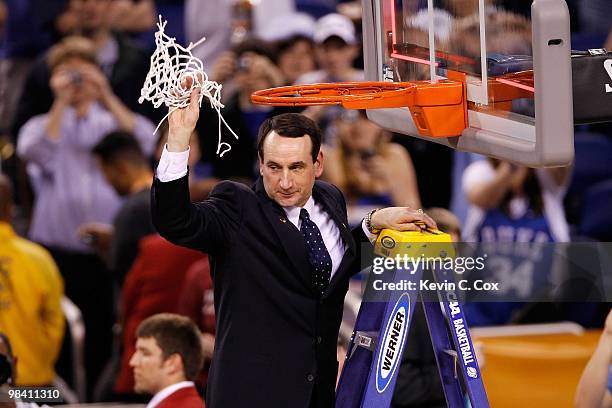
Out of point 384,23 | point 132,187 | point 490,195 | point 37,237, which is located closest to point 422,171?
point 490,195

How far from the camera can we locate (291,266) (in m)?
4.89

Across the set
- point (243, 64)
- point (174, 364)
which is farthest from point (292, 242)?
point (243, 64)

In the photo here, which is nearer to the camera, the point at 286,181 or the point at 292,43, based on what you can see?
the point at 286,181

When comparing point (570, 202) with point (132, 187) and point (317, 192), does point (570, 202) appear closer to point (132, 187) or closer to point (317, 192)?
point (132, 187)

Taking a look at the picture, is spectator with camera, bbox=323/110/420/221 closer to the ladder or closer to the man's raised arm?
the ladder

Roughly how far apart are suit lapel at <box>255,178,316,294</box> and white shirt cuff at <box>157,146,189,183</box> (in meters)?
0.44

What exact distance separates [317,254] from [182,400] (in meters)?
1.16

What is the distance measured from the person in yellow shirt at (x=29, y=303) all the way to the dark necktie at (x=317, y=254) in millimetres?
3201

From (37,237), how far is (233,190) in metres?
4.68

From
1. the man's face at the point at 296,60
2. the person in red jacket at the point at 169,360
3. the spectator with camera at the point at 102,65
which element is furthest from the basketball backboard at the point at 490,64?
the spectator with camera at the point at 102,65

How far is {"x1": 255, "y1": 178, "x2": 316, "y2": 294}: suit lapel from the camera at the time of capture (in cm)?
488

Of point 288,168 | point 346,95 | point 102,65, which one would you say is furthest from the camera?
point 102,65

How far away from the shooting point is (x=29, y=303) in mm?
7863

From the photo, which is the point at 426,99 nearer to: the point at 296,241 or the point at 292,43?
the point at 296,241
